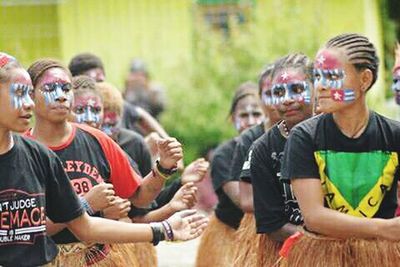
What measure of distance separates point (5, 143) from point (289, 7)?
11.5 metres

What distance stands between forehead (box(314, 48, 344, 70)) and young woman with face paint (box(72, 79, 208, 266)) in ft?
4.00

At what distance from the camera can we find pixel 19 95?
5.62 metres

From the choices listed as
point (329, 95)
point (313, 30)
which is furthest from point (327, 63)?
point (313, 30)

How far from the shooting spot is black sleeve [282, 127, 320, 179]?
584 cm

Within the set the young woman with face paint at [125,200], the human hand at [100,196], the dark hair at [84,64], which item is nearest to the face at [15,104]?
the human hand at [100,196]

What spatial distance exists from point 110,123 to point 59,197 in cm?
304

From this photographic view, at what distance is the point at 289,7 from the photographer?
16.7 metres

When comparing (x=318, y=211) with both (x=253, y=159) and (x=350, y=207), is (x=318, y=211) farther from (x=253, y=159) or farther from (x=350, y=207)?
(x=253, y=159)

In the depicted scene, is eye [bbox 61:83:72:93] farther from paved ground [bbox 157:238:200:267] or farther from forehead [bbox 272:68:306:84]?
paved ground [bbox 157:238:200:267]

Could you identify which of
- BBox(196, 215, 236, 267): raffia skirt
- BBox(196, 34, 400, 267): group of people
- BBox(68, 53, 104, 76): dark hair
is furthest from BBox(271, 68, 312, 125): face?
BBox(68, 53, 104, 76): dark hair

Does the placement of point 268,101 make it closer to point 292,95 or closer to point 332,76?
point 292,95

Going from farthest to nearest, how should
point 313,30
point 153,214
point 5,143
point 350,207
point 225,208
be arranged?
point 313,30 → point 225,208 → point 153,214 → point 350,207 → point 5,143

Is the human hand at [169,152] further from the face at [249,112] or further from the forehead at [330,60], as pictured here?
the face at [249,112]

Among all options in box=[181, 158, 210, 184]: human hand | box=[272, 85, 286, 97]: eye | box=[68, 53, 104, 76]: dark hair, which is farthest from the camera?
box=[68, 53, 104, 76]: dark hair
